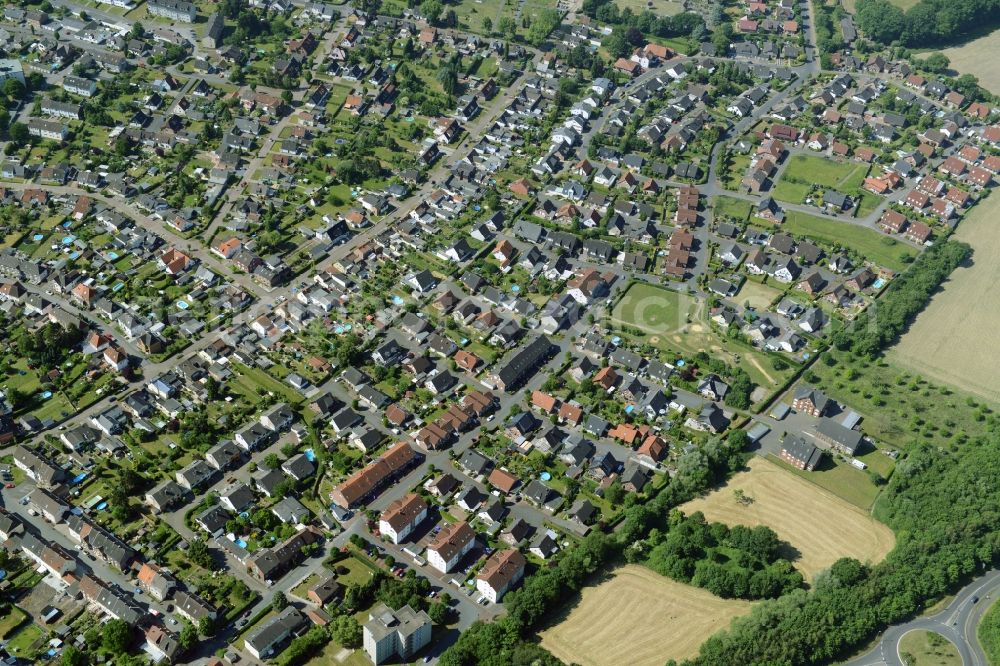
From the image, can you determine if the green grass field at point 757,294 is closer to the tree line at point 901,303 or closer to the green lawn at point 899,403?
the tree line at point 901,303

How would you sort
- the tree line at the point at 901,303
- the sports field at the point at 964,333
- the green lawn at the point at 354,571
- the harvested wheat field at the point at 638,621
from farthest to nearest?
1. the tree line at the point at 901,303
2. the sports field at the point at 964,333
3. the green lawn at the point at 354,571
4. the harvested wheat field at the point at 638,621

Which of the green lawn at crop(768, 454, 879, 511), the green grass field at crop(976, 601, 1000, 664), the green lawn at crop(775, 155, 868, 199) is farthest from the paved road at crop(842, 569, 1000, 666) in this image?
the green lawn at crop(775, 155, 868, 199)

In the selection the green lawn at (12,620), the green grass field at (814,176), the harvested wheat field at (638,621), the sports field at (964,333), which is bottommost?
the green lawn at (12,620)

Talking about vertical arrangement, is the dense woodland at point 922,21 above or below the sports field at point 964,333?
above

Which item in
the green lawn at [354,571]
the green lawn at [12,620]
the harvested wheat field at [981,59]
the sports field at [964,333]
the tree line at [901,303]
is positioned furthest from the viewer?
the harvested wheat field at [981,59]

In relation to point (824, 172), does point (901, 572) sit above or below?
below

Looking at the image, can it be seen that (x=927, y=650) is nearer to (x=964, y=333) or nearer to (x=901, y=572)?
(x=901, y=572)

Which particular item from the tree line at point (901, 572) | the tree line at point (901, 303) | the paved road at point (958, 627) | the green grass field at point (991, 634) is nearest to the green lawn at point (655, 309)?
the tree line at point (901, 303)

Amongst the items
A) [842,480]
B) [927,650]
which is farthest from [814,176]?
[927,650]
